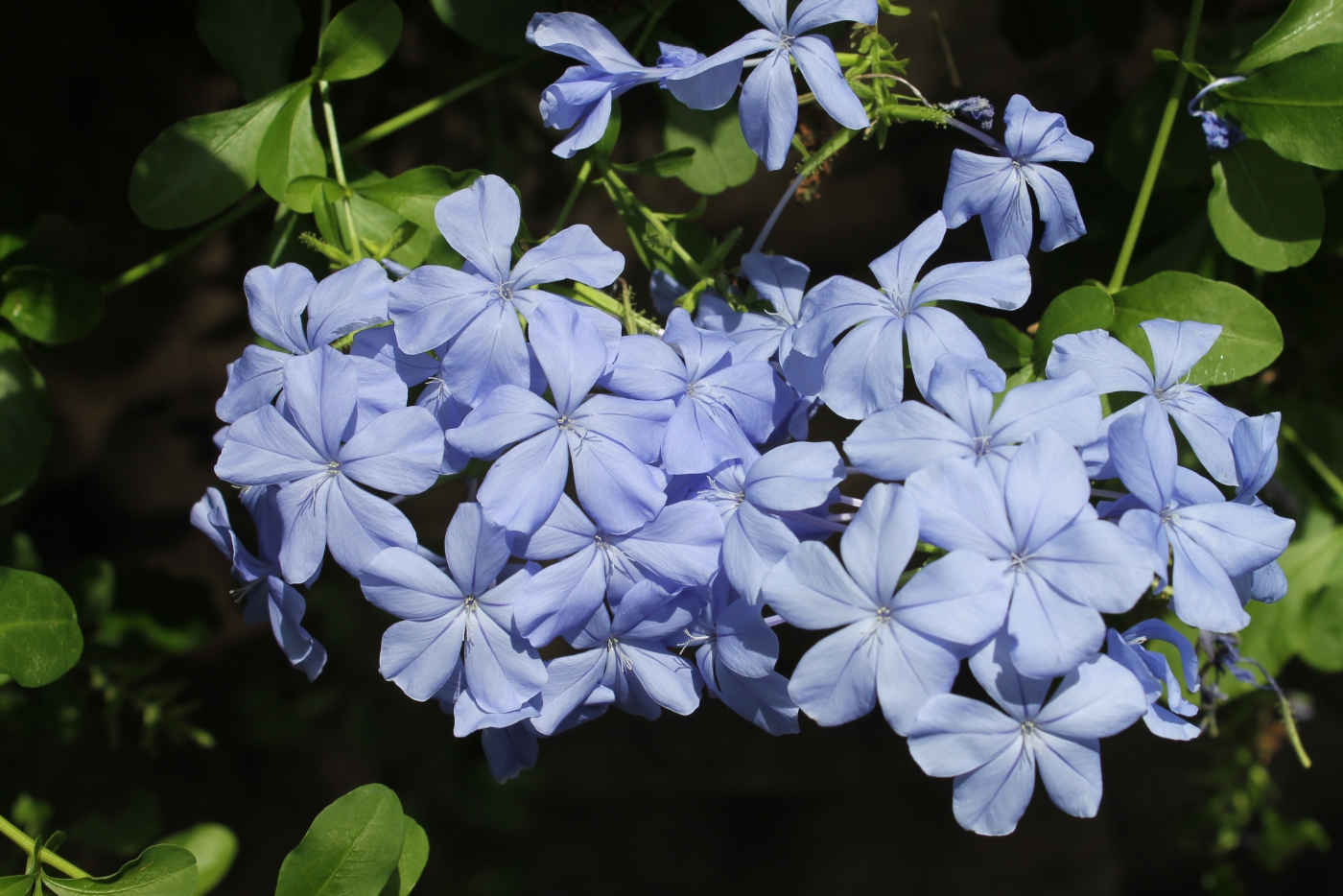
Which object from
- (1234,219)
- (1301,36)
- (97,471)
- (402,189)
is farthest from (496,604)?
(97,471)

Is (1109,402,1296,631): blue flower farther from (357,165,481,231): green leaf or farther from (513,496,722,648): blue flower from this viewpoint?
(357,165,481,231): green leaf

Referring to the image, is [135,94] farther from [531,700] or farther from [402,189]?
[531,700]

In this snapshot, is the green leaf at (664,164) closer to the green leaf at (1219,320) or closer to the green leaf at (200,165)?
the green leaf at (200,165)

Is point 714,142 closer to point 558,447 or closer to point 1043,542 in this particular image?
point 558,447

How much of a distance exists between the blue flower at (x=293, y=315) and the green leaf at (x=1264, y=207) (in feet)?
2.97

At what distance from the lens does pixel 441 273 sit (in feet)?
2.67

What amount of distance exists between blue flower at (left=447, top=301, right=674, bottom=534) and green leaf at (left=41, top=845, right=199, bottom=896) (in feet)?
1.51

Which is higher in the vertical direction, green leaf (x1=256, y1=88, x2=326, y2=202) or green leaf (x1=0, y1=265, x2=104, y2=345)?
green leaf (x1=256, y1=88, x2=326, y2=202)

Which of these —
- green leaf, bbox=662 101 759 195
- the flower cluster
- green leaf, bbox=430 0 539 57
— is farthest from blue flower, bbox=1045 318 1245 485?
green leaf, bbox=430 0 539 57

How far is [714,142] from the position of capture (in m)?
1.14

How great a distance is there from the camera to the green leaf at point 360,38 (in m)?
1.00

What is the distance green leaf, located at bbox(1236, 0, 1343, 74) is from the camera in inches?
38.4

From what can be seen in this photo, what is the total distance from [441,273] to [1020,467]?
20.6 inches

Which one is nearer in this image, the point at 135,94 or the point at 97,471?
the point at 135,94
